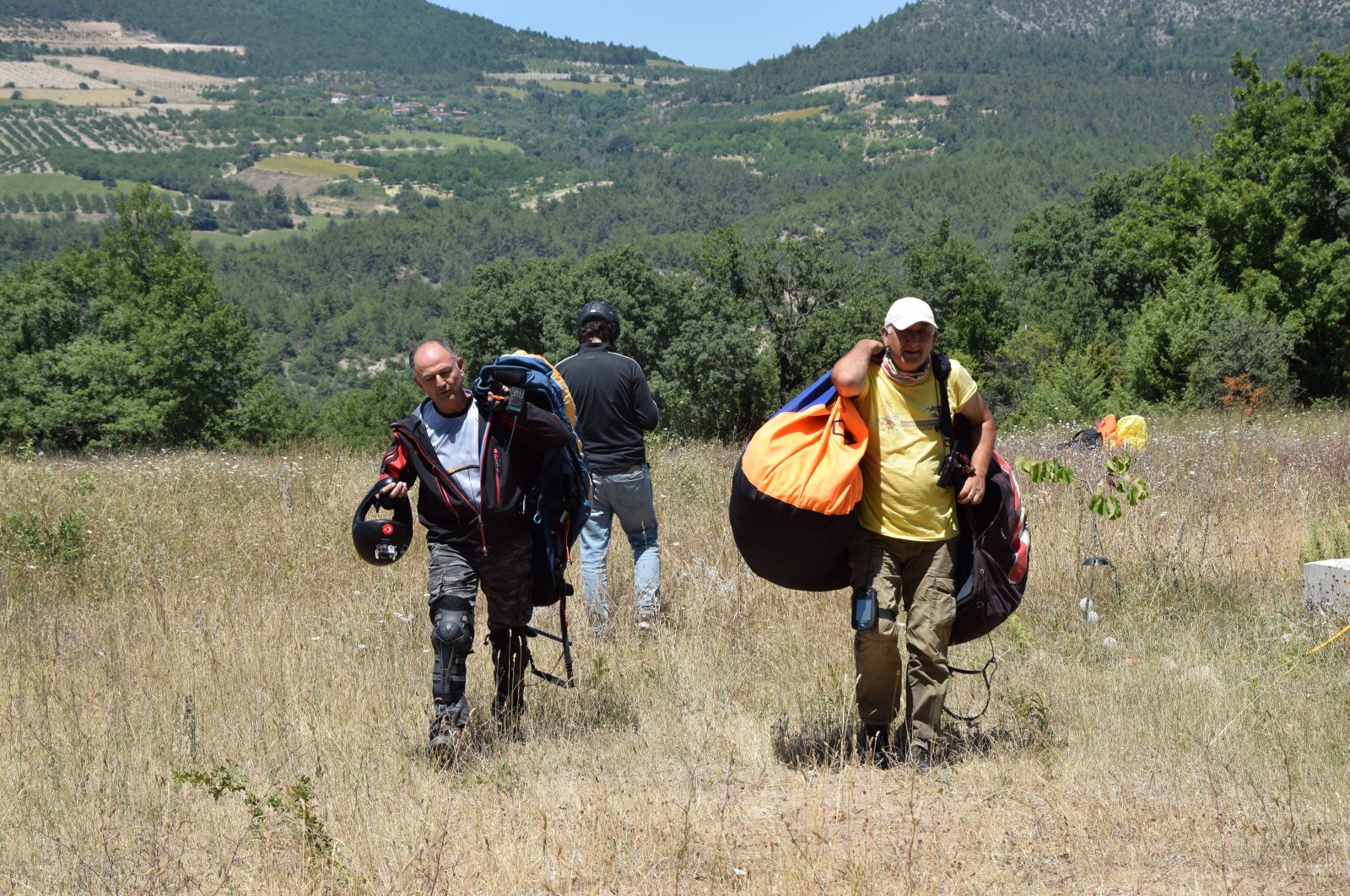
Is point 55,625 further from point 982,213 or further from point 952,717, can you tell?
point 982,213

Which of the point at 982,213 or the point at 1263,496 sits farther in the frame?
the point at 982,213

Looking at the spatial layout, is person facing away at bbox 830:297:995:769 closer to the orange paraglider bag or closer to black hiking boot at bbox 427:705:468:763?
the orange paraglider bag

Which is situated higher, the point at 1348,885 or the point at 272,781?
the point at 1348,885

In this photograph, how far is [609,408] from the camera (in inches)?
227

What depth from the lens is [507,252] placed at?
185125 mm

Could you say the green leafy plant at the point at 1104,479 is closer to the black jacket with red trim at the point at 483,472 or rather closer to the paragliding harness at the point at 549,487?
the paragliding harness at the point at 549,487

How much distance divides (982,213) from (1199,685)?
15705cm

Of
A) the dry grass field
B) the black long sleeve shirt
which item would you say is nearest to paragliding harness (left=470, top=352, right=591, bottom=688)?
the dry grass field

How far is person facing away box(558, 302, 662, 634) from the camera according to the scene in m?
5.78

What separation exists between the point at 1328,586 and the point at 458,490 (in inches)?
163

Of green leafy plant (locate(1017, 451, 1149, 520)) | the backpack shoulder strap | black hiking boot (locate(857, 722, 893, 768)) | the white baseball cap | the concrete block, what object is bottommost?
black hiking boot (locate(857, 722, 893, 768))

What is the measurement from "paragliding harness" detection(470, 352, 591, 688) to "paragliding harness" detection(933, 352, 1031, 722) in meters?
1.45

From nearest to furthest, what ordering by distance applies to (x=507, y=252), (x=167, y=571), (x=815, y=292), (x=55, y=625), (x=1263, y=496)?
(x=55, y=625) → (x=167, y=571) → (x=1263, y=496) → (x=815, y=292) → (x=507, y=252)

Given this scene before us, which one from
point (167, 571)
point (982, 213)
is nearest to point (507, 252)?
point (982, 213)
